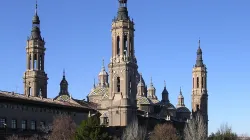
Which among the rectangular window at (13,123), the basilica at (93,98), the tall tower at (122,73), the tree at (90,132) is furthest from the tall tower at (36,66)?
the tree at (90,132)

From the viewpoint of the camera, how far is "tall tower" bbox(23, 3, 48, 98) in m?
114

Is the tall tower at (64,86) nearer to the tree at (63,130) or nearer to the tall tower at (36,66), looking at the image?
the tall tower at (36,66)

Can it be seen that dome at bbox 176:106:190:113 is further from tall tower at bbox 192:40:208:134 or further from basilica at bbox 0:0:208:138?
basilica at bbox 0:0:208:138

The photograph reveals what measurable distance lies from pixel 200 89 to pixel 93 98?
1470 inches

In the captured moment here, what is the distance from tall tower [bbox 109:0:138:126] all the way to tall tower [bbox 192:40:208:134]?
46426 mm

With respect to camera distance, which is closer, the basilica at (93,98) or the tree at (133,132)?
the basilica at (93,98)

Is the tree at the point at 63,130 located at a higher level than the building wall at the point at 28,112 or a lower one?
lower

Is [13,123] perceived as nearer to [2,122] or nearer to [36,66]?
[2,122]

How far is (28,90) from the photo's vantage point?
11619cm

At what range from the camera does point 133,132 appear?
302ft

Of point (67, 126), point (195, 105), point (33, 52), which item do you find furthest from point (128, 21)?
point (195, 105)

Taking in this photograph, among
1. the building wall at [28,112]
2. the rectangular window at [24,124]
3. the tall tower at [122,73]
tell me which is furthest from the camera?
the tall tower at [122,73]

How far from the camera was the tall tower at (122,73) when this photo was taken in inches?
3999

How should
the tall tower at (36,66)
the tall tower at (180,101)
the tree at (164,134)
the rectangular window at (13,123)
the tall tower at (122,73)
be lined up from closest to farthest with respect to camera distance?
the rectangular window at (13,123) → the tree at (164,134) → the tall tower at (122,73) → the tall tower at (36,66) → the tall tower at (180,101)
